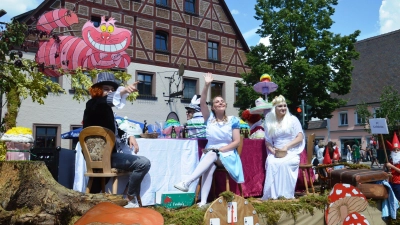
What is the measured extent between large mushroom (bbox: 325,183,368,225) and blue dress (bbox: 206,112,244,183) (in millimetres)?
1173

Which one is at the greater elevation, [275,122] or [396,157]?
[275,122]

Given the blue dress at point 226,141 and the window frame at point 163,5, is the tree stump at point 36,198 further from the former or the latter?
the window frame at point 163,5

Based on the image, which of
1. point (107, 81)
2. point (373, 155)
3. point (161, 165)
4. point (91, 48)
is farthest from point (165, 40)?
point (107, 81)

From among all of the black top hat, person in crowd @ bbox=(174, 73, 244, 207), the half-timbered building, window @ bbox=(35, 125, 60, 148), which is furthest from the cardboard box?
window @ bbox=(35, 125, 60, 148)

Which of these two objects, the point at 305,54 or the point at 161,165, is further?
the point at 305,54

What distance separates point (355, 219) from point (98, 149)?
3141 mm

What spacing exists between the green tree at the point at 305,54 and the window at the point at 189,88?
2.74m

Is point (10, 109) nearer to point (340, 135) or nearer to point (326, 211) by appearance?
point (326, 211)

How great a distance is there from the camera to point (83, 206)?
11.0 feet

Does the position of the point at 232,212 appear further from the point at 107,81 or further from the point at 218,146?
the point at 107,81

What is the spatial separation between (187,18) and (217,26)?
6.80ft

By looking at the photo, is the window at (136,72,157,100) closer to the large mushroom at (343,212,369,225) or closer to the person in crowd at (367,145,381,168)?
the person in crowd at (367,145,381,168)

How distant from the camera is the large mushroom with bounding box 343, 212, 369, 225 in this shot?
15.7 ft

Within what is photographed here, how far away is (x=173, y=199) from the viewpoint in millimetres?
4586
